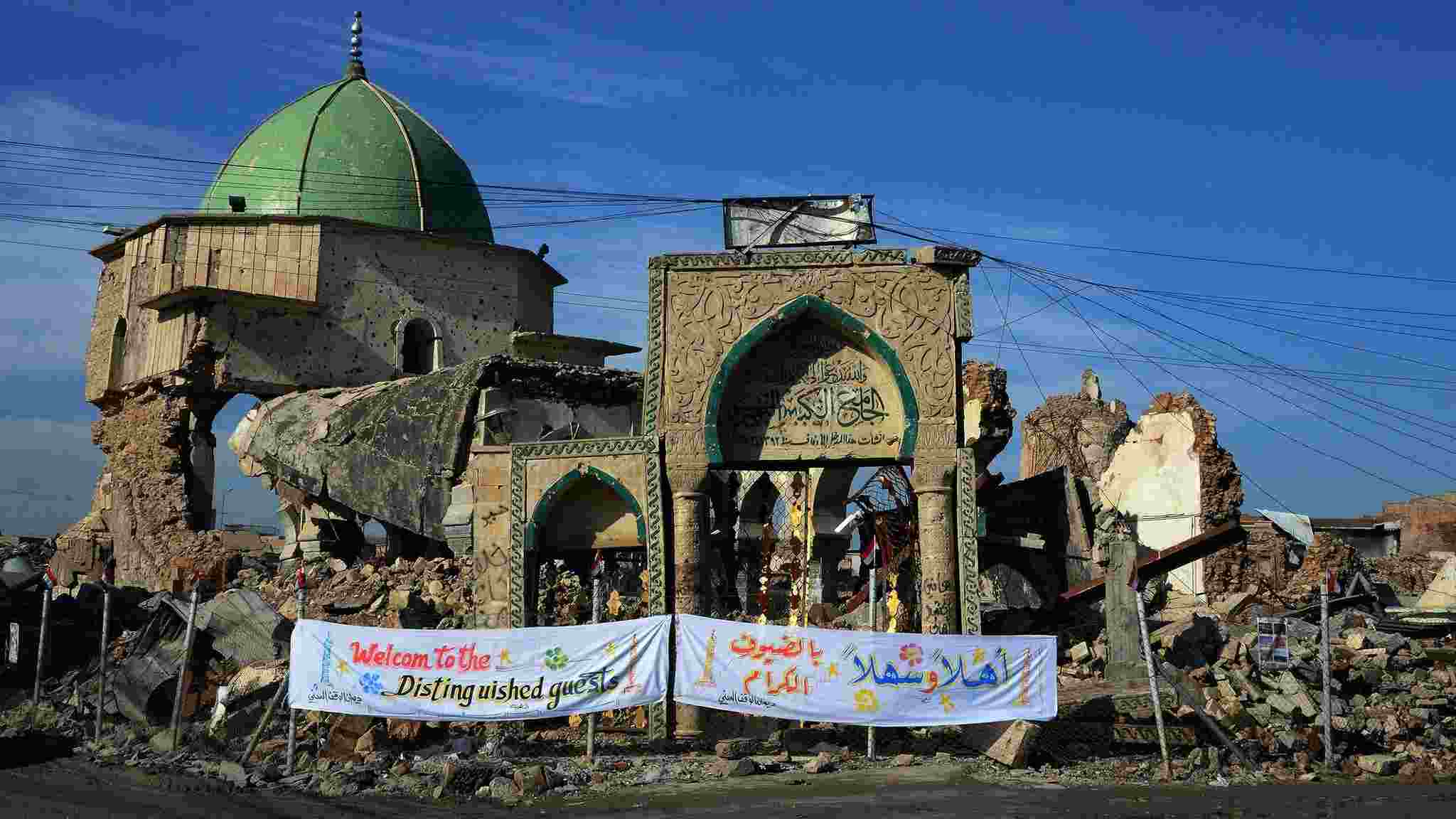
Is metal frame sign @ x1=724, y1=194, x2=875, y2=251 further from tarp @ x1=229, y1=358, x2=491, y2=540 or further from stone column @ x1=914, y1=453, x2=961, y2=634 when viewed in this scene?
tarp @ x1=229, y1=358, x2=491, y2=540

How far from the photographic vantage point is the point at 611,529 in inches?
663

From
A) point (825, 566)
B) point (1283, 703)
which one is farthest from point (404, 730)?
point (825, 566)

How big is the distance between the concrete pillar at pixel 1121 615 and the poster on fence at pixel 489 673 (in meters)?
5.09

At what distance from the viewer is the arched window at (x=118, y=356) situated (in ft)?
109

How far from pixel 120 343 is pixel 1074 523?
23.3 m

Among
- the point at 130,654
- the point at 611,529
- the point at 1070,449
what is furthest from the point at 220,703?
the point at 1070,449

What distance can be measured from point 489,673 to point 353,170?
2186 cm

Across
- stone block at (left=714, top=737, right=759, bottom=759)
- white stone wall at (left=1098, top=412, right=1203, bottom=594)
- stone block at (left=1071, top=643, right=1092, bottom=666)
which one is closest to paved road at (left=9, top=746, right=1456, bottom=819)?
stone block at (left=714, top=737, right=759, bottom=759)

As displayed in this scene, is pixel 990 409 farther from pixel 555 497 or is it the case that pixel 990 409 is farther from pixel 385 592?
pixel 385 592

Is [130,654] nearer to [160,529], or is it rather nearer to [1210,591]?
[160,529]

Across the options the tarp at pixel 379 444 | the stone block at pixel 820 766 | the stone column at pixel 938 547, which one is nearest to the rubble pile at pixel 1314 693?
the stone column at pixel 938 547

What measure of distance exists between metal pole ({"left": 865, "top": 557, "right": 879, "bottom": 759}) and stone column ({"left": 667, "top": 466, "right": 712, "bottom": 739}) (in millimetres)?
2365

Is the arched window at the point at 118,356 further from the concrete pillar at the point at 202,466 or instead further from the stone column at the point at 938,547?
the stone column at the point at 938,547

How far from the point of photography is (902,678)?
1346 centimetres
